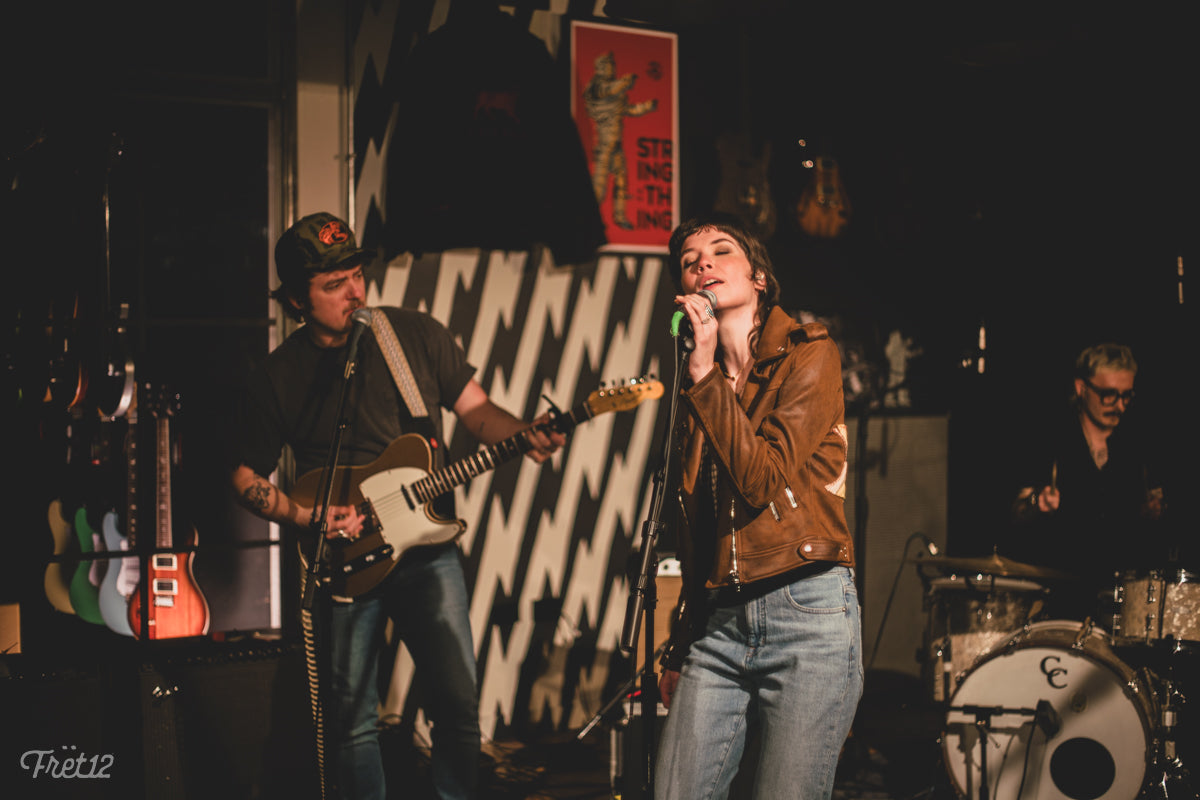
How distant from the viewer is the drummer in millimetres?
4254

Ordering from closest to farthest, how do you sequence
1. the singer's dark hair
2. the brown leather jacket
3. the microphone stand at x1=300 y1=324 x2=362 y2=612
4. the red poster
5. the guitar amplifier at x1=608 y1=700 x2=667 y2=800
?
1. the brown leather jacket
2. the singer's dark hair
3. the microphone stand at x1=300 y1=324 x2=362 y2=612
4. the guitar amplifier at x1=608 y1=700 x2=667 y2=800
5. the red poster

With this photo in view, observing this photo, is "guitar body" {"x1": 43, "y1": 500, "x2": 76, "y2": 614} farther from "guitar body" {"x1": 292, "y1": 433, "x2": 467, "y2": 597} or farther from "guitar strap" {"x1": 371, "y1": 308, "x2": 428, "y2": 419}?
"guitar strap" {"x1": 371, "y1": 308, "x2": 428, "y2": 419}

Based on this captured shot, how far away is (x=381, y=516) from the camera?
3471 millimetres

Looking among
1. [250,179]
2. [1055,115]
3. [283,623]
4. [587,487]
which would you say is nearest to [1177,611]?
[587,487]

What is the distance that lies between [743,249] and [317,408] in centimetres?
180

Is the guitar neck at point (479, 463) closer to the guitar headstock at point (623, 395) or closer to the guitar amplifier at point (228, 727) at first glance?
the guitar headstock at point (623, 395)

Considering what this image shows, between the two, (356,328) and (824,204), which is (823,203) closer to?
(824,204)

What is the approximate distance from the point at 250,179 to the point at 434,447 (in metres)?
3.07

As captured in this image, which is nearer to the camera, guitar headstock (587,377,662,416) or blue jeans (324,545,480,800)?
blue jeans (324,545,480,800)

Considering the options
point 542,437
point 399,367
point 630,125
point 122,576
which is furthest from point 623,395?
point 122,576

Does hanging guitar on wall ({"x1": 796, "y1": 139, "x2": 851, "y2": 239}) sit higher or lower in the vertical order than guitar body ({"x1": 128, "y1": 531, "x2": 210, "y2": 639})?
higher

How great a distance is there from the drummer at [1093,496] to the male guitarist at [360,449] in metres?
2.24

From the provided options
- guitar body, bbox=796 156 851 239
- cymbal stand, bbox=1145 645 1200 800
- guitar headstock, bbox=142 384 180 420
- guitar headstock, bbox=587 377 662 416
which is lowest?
cymbal stand, bbox=1145 645 1200 800

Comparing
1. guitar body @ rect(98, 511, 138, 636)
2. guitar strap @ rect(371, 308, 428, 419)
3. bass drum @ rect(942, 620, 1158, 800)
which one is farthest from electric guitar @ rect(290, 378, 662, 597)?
bass drum @ rect(942, 620, 1158, 800)
